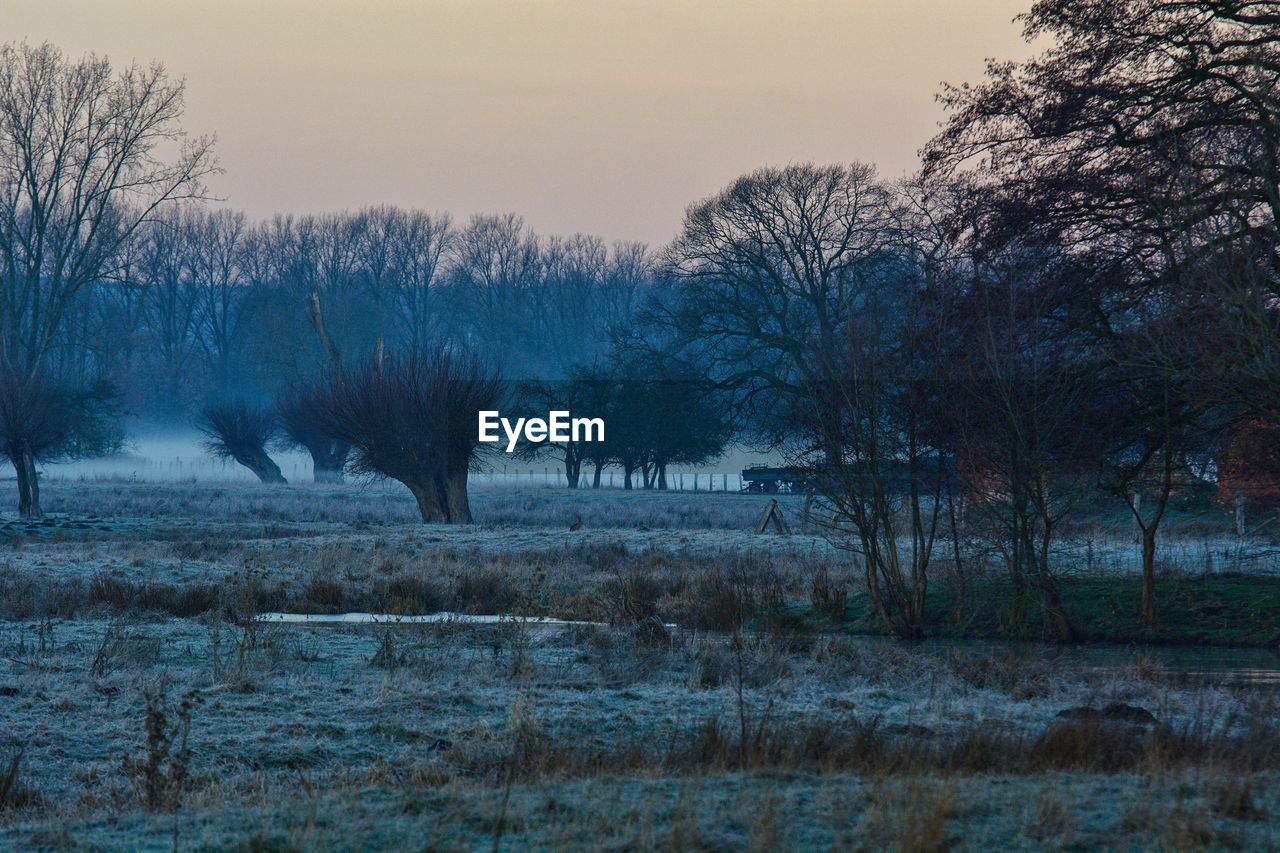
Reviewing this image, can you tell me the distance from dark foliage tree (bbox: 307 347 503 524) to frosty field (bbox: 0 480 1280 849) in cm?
1470

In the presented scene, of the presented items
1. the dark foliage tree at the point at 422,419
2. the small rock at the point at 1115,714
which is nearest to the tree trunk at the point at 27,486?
the dark foliage tree at the point at 422,419

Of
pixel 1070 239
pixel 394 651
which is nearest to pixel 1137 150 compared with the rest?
pixel 1070 239

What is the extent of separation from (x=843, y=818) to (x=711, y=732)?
2.18 metres

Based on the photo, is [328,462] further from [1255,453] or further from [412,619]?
[1255,453]

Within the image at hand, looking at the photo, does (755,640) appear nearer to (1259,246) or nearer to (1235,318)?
(1235,318)

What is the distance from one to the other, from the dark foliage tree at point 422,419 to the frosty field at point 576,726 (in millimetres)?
14700

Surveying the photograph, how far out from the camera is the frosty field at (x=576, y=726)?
590 cm

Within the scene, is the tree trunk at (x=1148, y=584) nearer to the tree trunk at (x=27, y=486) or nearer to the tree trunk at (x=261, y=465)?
the tree trunk at (x=27, y=486)

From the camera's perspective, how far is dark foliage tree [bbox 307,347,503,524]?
3453 cm

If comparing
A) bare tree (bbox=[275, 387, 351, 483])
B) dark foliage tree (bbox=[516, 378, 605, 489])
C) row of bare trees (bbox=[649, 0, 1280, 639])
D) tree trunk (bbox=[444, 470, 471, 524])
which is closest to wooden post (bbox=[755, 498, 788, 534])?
tree trunk (bbox=[444, 470, 471, 524])

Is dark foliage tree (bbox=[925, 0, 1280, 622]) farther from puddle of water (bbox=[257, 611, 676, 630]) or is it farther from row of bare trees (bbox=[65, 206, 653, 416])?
row of bare trees (bbox=[65, 206, 653, 416])

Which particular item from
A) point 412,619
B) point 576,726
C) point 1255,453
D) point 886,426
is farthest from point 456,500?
point 576,726

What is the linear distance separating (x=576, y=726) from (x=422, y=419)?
26.2 meters

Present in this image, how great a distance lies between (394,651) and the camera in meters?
12.6
